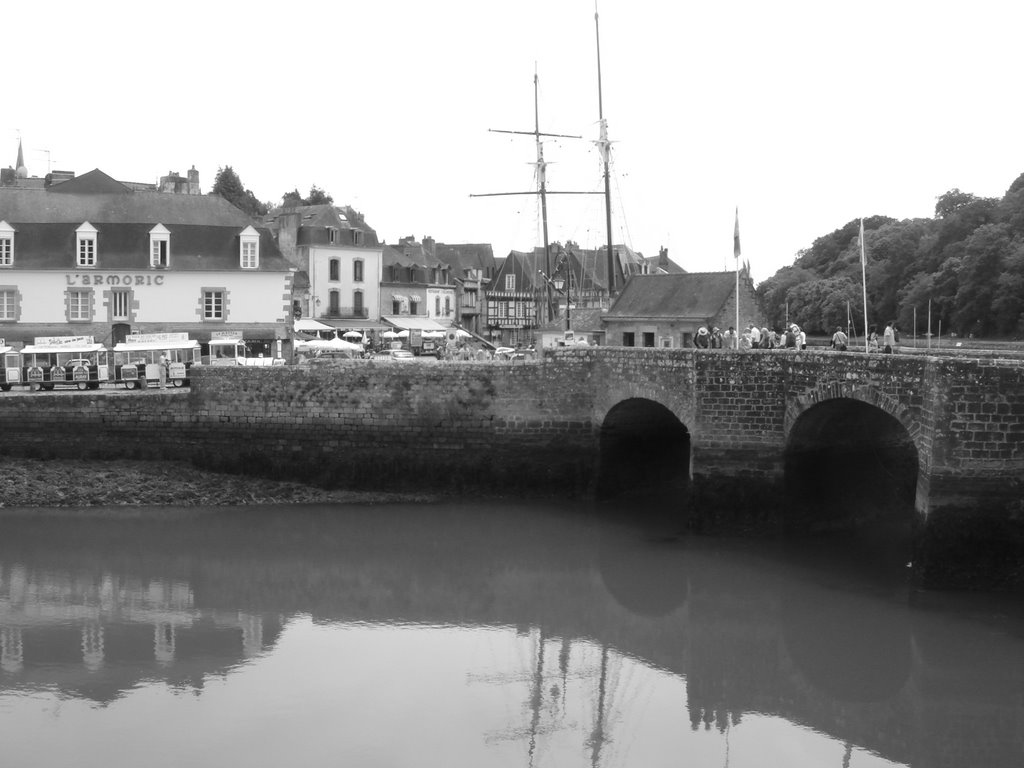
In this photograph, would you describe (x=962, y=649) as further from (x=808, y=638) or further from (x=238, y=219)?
(x=238, y=219)

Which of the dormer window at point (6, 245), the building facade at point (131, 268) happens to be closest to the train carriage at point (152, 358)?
the building facade at point (131, 268)

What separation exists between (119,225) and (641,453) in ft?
52.4

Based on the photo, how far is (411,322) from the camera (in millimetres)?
47250

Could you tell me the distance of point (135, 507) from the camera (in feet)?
67.4

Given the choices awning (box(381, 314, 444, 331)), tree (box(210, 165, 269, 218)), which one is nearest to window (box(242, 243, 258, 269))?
awning (box(381, 314, 444, 331))

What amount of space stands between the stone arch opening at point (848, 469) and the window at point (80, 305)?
19423mm

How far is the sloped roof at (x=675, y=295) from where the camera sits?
25781 millimetres

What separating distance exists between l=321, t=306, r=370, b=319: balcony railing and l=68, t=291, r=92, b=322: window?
15.5 m

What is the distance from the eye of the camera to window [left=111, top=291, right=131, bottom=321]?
29906 mm

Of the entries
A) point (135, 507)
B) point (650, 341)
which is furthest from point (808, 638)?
point (650, 341)

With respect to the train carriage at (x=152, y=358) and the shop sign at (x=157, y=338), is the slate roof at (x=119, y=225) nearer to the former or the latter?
the shop sign at (x=157, y=338)

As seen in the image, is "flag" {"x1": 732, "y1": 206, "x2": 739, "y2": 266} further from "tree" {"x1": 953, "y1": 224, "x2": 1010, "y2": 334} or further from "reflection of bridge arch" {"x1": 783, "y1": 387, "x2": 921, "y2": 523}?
"tree" {"x1": 953, "y1": 224, "x2": 1010, "y2": 334}

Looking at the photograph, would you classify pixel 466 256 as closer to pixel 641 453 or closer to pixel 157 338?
pixel 157 338

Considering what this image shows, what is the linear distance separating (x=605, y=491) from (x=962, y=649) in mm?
9045
